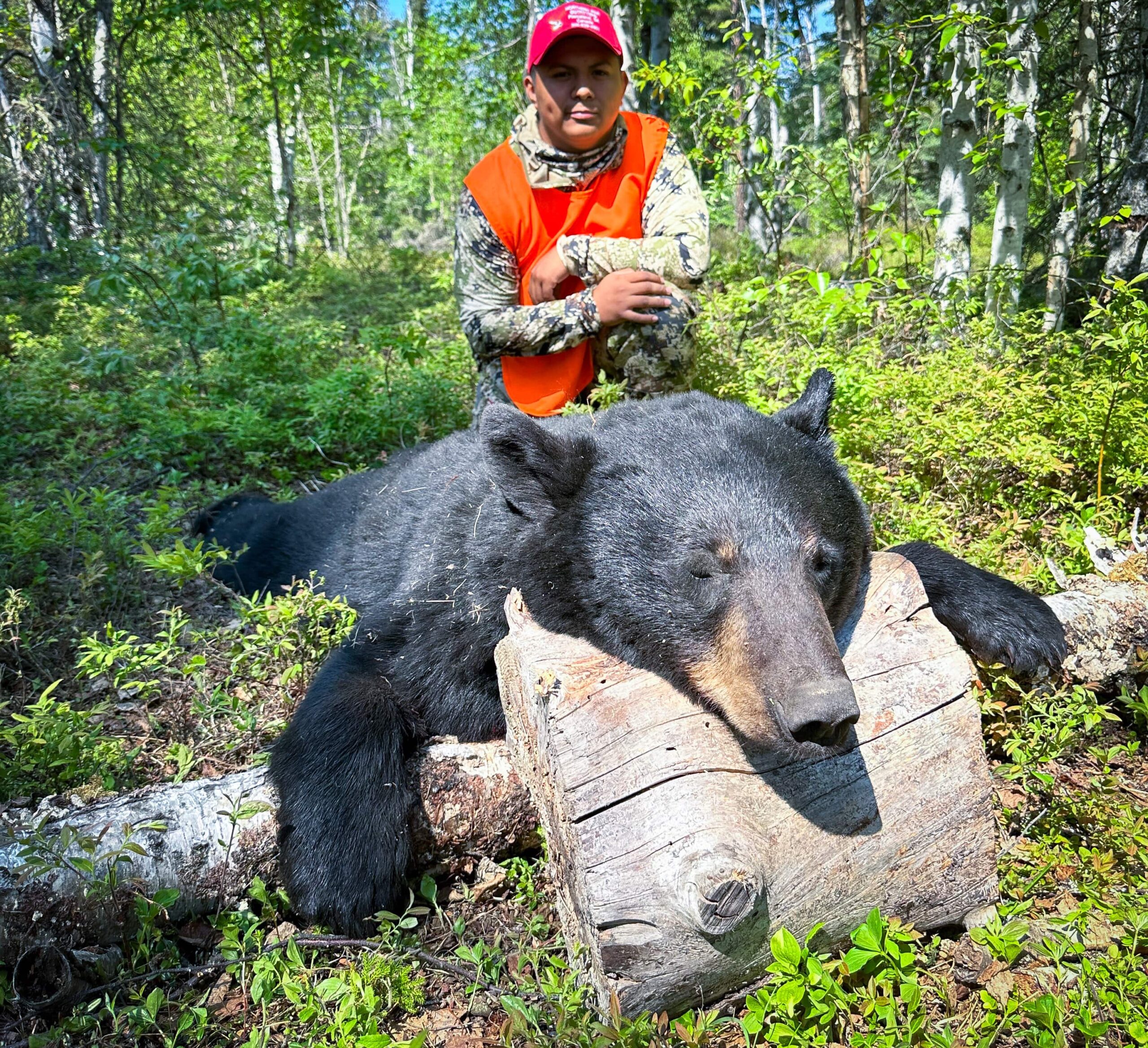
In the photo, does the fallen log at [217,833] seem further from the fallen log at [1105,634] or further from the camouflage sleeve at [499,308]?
the camouflage sleeve at [499,308]

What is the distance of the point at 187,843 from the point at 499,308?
131 inches

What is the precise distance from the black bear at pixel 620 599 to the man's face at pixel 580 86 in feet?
7.86

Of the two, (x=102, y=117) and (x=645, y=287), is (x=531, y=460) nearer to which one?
(x=645, y=287)

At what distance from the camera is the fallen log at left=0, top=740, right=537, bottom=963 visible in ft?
7.11

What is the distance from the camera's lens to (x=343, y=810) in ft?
8.18

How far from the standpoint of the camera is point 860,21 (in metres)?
8.08

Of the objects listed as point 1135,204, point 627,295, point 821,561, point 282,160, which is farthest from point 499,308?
point 282,160

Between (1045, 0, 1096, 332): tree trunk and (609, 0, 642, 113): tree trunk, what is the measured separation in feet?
11.5

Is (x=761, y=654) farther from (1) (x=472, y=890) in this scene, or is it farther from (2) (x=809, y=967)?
(1) (x=472, y=890)

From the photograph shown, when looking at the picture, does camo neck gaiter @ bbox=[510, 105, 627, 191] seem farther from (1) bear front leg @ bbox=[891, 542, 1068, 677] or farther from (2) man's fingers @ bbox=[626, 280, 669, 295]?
(1) bear front leg @ bbox=[891, 542, 1068, 677]

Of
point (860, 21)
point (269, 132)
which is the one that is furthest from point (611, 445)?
point (269, 132)

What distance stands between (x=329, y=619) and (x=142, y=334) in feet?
23.4

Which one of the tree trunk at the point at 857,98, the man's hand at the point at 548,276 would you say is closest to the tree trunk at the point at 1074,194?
the tree trunk at the point at 857,98

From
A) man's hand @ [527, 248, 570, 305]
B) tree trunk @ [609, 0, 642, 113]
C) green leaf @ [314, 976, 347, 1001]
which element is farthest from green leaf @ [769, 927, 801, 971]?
tree trunk @ [609, 0, 642, 113]
